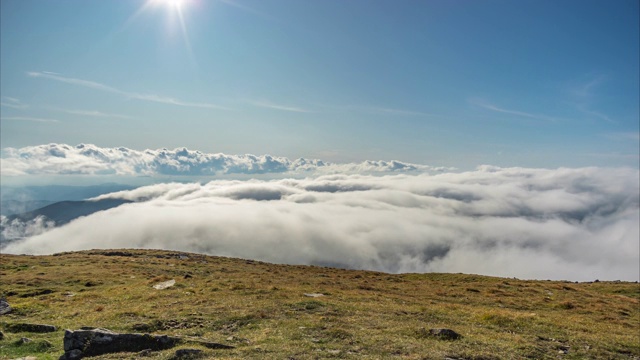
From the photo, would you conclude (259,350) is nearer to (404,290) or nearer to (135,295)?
(135,295)

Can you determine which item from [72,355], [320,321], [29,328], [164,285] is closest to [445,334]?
[320,321]

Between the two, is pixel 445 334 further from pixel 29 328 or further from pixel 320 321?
pixel 29 328

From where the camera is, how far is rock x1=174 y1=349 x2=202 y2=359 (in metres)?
15.9

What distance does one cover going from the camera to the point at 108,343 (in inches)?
685

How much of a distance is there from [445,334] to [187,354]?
1474cm

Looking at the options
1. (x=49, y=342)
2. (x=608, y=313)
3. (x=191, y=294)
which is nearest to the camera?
(x=49, y=342)

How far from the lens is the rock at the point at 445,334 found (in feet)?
67.8

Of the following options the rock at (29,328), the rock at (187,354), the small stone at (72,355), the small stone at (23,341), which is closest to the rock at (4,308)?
the rock at (29,328)

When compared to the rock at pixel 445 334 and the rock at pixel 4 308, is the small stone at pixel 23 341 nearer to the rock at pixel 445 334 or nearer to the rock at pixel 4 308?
the rock at pixel 4 308

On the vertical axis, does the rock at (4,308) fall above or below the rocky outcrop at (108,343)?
below

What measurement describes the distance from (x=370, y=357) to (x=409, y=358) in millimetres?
1825

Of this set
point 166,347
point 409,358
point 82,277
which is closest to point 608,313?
point 409,358

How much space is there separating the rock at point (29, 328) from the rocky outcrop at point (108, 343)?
23.2 feet

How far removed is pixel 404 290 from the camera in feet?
156
